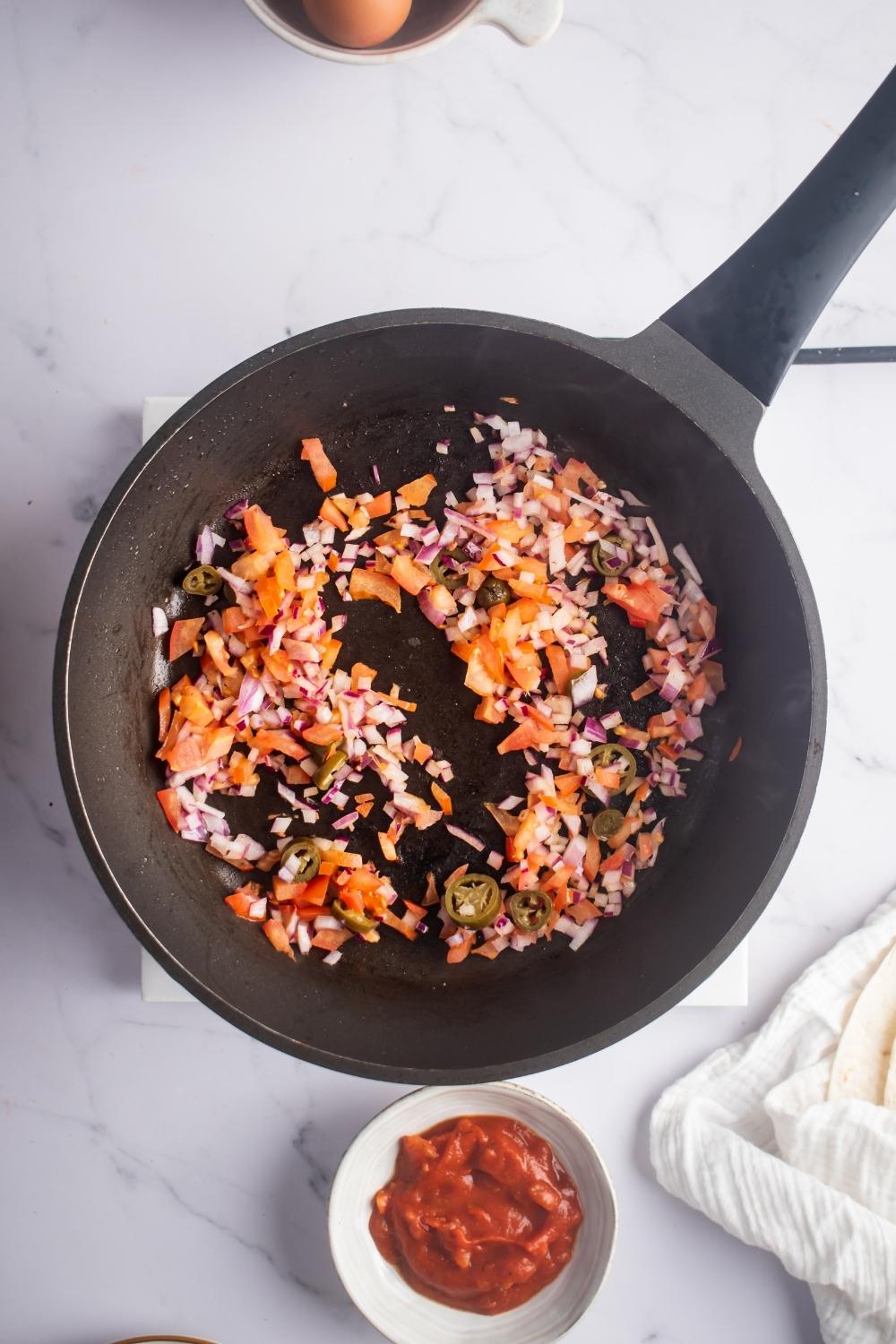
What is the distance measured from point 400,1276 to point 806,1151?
20.4 inches

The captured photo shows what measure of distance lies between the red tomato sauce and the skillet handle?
922 mm

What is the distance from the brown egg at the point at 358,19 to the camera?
3.90 feet

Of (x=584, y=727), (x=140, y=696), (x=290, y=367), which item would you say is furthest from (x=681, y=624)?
(x=140, y=696)

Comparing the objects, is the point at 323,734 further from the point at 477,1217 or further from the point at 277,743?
the point at 477,1217

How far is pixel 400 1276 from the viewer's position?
1.29 meters

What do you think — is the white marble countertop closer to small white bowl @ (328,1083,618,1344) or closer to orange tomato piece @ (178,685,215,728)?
small white bowl @ (328,1083,618,1344)

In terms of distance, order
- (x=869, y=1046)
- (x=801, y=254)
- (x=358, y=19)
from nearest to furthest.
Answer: (x=801, y=254)
(x=358, y=19)
(x=869, y=1046)

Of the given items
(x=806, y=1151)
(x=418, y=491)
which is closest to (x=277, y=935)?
(x=418, y=491)

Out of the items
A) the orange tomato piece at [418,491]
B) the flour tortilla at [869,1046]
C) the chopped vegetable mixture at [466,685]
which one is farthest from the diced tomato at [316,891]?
the flour tortilla at [869,1046]

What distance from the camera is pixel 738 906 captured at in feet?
3.93

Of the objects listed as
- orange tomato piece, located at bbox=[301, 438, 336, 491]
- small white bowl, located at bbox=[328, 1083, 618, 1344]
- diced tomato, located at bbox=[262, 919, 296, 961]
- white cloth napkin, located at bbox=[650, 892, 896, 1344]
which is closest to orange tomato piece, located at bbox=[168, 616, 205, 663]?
orange tomato piece, located at bbox=[301, 438, 336, 491]

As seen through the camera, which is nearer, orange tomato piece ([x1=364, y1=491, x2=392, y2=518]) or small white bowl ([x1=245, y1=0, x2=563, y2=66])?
small white bowl ([x1=245, y1=0, x2=563, y2=66])

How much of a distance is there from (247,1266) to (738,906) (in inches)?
31.3

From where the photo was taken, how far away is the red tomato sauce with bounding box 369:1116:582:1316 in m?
1.25
